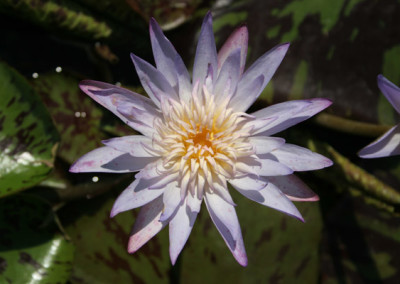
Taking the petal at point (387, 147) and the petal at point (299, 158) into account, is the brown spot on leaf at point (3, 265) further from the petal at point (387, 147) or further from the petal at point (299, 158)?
the petal at point (387, 147)

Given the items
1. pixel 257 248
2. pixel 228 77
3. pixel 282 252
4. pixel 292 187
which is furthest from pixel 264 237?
pixel 228 77

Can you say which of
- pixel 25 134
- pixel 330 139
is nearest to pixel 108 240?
pixel 25 134

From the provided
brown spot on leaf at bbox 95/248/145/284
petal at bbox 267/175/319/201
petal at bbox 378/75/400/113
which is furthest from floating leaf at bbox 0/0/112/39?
petal at bbox 378/75/400/113

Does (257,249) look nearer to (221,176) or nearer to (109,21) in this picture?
(221,176)

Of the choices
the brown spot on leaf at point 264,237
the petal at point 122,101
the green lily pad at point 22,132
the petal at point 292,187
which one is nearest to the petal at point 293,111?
the petal at point 292,187

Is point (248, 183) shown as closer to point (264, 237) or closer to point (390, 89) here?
point (390, 89)

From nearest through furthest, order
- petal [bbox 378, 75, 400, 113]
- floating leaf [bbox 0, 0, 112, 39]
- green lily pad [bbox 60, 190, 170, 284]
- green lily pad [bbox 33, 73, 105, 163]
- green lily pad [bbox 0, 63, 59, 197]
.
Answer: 1. petal [bbox 378, 75, 400, 113]
2. green lily pad [bbox 0, 63, 59, 197]
3. floating leaf [bbox 0, 0, 112, 39]
4. green lily pad [bbox 60, 190, 170, 284]
5. green lily pad [bbox 33, 73, 105, 163]

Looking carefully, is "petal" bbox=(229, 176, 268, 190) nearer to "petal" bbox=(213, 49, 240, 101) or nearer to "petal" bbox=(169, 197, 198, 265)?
"petal" bbox=(169, 197, 198, 265)
